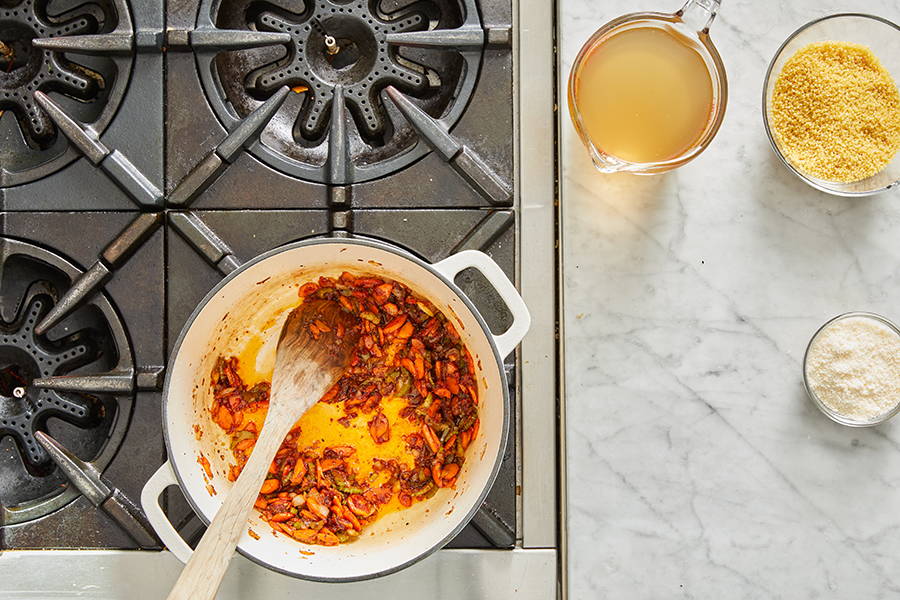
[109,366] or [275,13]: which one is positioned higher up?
[275,13]

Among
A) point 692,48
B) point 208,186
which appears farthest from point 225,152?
point 692,48

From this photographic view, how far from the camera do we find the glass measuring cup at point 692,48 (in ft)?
2.65

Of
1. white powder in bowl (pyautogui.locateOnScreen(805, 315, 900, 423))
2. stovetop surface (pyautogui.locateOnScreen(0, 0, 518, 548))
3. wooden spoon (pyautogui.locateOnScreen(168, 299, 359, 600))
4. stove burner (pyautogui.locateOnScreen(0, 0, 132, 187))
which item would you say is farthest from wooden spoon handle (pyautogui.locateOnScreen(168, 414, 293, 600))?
white powder in bowl (pyautogui.locateOnScreen(805, 315, 900, 423))

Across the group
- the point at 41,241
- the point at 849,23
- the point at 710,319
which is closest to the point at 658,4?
the point at 849,23

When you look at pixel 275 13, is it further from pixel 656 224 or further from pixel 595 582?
pixel 595 582

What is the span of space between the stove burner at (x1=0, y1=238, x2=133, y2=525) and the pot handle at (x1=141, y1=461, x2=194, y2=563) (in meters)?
0.14

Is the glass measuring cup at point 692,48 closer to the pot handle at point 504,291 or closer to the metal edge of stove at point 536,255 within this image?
the metal edge of stove at point 536,255

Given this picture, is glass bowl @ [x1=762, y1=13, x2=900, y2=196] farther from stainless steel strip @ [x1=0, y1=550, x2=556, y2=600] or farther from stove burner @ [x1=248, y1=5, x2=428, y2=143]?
stainless steel strip @ [x1=0, y1=550, x2=556, y2=600]

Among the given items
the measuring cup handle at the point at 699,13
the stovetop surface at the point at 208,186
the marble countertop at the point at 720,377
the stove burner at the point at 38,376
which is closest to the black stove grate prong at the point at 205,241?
the stovetop surface at the point at 208,186

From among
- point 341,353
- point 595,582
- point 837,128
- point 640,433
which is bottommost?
point 595,582

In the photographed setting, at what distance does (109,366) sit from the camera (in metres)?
0.90

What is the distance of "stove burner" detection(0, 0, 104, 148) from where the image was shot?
2.89 ft

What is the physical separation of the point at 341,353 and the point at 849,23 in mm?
643

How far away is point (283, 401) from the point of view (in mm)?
811
